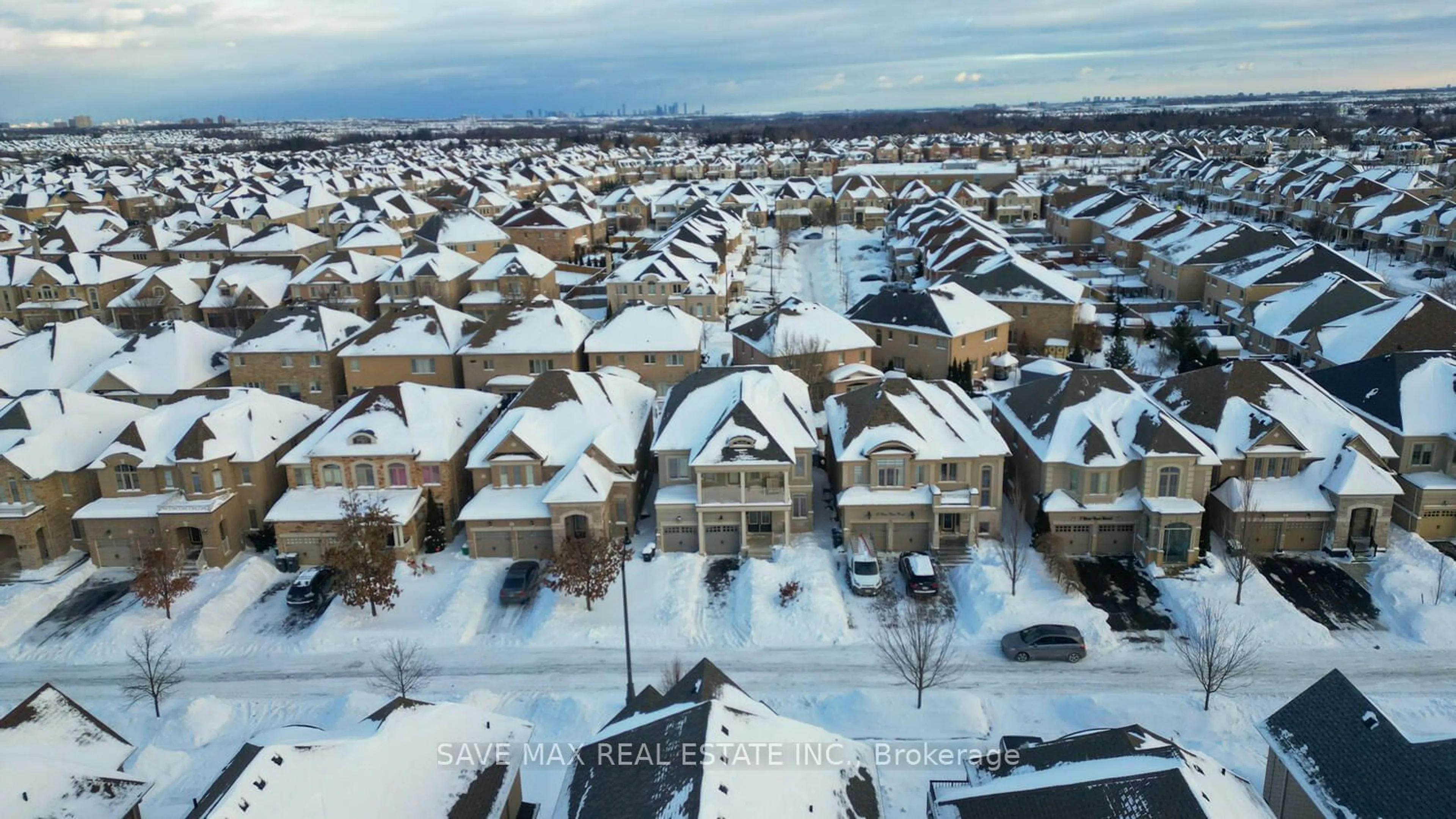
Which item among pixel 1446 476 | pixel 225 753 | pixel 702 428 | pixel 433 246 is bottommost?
pixel 225 753

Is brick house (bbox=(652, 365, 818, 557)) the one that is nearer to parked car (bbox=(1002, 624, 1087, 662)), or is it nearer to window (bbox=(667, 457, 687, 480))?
window (bbox=(667, 457, 687, 480))

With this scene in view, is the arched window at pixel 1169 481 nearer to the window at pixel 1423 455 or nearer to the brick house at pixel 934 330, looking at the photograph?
the window at pixel 1423 455

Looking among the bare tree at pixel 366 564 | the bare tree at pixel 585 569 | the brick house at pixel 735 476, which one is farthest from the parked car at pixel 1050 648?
the bare tree at pixel 366 564

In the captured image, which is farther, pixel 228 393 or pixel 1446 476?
pixel 228 393

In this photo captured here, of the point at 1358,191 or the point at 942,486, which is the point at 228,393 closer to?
the point at 942,486

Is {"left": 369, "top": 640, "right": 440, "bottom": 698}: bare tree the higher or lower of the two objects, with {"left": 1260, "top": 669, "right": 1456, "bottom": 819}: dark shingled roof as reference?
lower

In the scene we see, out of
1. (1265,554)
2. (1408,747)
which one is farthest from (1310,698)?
(1265,554)

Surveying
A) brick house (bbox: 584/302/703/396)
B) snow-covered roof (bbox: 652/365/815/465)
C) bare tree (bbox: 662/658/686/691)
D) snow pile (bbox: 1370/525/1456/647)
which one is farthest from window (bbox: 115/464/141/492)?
snow pile (bbox: 1370/525/1456/647)
